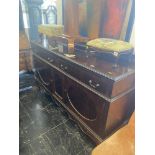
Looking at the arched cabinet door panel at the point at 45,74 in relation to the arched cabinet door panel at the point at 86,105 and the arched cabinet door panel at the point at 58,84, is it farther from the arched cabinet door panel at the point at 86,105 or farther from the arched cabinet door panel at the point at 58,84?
the arched cabinet door panel at the point at 86,105

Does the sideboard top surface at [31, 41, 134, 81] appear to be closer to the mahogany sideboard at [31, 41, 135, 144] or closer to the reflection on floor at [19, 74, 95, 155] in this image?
the mahogany sideboard at [31, 41, 135, 144]

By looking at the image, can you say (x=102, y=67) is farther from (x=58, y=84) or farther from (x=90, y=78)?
(x=58, y=84)

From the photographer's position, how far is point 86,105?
4.58 ft

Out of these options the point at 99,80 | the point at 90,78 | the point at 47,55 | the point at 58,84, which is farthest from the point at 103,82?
the point at 47,55

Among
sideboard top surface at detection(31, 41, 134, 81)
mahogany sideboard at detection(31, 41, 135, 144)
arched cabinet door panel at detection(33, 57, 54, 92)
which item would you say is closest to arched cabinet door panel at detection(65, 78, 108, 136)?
mahogany sideboard at detection(31, 41, 135, 144)

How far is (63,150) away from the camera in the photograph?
1.46 m

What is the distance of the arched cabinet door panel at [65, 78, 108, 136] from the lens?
1210mm

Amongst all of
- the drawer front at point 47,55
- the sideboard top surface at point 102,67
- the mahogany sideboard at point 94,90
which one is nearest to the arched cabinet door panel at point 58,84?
the mahogany sideboard at point 94,90

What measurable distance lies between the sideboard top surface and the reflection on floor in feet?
2.87
